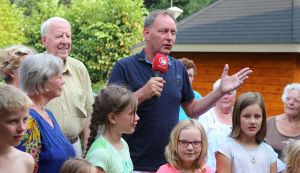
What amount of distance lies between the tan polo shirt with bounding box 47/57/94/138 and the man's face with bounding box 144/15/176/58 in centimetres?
92

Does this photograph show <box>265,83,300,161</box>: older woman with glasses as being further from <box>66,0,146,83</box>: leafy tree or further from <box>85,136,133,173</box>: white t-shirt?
<box>66,0,146,83</box>: leafy tree

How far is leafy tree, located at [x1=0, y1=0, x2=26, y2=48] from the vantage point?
1683 centimetres

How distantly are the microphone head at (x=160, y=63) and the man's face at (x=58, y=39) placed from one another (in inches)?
45.6

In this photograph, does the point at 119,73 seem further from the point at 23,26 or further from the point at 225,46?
the point at 23,26

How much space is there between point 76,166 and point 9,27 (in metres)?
15.2

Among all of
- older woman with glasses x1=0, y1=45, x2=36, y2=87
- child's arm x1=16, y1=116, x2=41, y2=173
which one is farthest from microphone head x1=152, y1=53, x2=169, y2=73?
child's arm x1=16, y1=116, x2=41, y2=173

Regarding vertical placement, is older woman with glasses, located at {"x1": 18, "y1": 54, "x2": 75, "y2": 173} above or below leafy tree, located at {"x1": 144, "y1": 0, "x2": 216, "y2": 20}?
below

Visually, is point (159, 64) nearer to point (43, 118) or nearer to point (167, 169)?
point (167, 169)

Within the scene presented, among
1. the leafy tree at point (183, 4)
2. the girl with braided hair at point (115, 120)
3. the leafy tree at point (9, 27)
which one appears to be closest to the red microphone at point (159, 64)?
the girl with braided hair at point (115, 120)

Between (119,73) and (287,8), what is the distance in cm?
814

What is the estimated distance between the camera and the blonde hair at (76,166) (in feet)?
10.7

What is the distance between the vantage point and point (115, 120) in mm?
3926

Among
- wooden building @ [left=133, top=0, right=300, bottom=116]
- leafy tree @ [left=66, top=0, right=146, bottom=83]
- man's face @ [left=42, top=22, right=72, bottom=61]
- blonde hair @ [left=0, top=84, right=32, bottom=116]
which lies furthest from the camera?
leafy tree @ [left=66, top=0, right=146, bottom=83]

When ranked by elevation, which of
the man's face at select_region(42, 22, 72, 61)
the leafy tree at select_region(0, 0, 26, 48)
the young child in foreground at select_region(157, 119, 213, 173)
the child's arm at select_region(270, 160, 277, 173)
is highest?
the leafy tree at select_region(0, 0, 26, 48)
